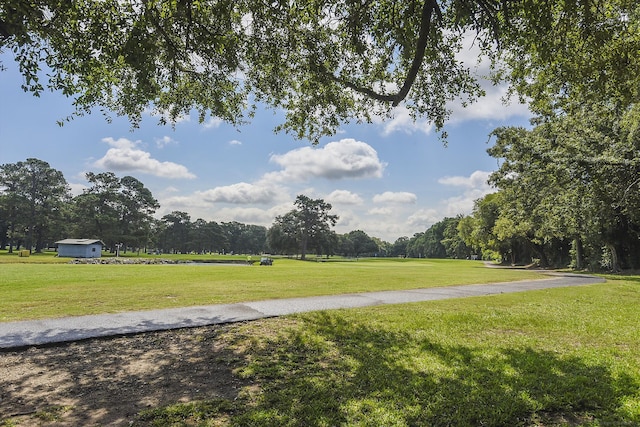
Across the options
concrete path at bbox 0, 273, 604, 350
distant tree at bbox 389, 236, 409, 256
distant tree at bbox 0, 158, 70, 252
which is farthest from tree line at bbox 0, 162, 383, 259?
distant tree at bbox 389, 236, 409, 256

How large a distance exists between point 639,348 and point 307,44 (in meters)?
8.22

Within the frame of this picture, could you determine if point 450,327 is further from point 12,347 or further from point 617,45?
point 12,347

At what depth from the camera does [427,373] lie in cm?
440

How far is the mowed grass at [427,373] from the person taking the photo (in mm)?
3309

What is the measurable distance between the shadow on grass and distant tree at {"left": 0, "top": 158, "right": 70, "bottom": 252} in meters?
74.6

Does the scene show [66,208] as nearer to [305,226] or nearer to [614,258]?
[305,226]

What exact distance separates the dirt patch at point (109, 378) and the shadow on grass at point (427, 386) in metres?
0.60

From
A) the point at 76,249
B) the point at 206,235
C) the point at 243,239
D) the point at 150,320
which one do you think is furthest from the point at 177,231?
the point at 150,320

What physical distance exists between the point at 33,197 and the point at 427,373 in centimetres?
8022

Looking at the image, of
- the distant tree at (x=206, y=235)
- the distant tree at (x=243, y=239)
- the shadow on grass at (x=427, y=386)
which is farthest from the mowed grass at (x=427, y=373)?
the distant tree at (x=243, y=239)

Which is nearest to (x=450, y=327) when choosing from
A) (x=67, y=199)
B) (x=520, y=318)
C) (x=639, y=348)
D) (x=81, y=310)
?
(x=520, y=318)

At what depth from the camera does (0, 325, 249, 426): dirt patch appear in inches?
133

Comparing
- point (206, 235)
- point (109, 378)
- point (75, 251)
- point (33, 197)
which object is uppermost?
point (33, 197)

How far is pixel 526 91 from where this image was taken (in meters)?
9.55
